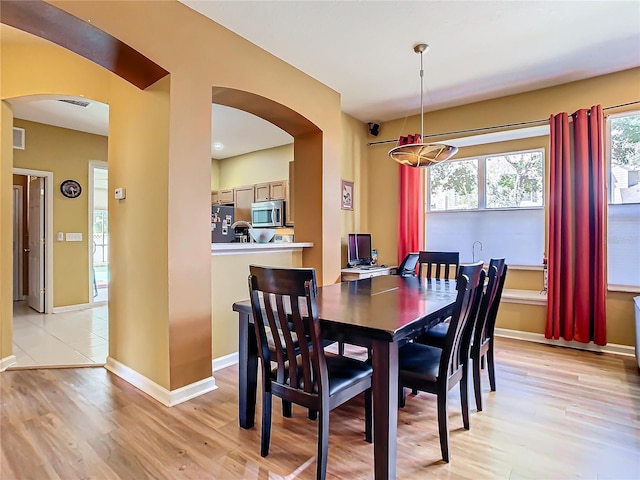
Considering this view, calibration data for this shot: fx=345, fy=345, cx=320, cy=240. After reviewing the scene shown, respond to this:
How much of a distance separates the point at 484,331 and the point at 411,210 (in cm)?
249

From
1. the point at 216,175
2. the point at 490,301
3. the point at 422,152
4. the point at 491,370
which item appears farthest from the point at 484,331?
the point at 216,175

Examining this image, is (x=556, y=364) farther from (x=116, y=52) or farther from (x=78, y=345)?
(x=78, y=345)

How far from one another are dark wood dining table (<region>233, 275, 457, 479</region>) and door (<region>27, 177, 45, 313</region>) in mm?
4835

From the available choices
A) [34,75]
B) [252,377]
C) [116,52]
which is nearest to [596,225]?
[252,377]

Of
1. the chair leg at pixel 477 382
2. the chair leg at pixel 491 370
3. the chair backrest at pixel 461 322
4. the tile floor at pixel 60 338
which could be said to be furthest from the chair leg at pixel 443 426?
the tile floor at pixel 60 338

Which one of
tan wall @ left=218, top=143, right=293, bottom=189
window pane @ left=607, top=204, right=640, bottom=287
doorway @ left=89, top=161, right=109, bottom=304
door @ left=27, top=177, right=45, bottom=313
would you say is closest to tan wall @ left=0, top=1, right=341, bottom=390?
door @ left=27, top=177, right=45, bottom=313

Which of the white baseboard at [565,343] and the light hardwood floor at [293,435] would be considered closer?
the light hardwood floor at [293,435]

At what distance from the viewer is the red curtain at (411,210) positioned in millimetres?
4691

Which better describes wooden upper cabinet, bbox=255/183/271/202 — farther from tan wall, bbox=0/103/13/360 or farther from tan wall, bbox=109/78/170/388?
tan wall, bbox=0/103/13/360

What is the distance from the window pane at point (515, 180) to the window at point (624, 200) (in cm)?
70

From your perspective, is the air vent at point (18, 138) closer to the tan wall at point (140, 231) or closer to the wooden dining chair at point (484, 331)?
the tan wall at point (140, 231)

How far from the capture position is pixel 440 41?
301 centimetres

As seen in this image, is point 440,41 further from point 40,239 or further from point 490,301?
point 40,239

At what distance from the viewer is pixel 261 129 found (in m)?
5.24
